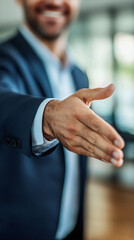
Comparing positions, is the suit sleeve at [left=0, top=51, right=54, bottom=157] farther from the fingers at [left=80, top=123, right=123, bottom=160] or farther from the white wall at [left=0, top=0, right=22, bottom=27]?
the white wall at [left=0, top=0, right=22, bottom=27]

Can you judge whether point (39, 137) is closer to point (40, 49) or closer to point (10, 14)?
point (40, 49)

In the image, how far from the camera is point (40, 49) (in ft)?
2.63

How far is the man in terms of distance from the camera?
354 millimetres

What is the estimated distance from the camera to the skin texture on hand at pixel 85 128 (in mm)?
315

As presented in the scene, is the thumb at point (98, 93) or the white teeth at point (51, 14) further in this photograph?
the white teeth at point (51, 14)

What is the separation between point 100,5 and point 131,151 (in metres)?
1.45

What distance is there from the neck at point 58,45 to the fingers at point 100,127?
589 mm

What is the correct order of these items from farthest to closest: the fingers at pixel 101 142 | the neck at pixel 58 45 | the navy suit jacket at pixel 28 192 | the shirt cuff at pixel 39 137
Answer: the neck at pixel 58 45, the navy suit jacket at pixel 28 192, the shirt cuff at pixel 39 137, the fingers at pixel 101 142

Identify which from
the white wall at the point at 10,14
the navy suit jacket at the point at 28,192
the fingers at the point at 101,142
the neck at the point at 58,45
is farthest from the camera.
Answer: the white wall at the point at 10,14

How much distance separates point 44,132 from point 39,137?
1 cm

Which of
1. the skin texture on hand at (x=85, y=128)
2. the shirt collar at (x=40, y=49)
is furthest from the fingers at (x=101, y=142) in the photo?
the shirt collar at (x=40, y=49)

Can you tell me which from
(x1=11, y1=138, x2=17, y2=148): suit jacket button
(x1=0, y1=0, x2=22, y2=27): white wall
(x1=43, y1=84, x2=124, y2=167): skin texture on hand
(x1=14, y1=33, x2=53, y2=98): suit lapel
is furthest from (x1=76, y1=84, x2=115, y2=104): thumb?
(x1=0, y1=0, x2=22, y2=27): white wall

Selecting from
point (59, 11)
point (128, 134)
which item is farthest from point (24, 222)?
point (128, 134)

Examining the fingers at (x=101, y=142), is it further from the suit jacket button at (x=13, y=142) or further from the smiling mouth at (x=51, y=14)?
the smiling mouth at (x=51, y=14)
